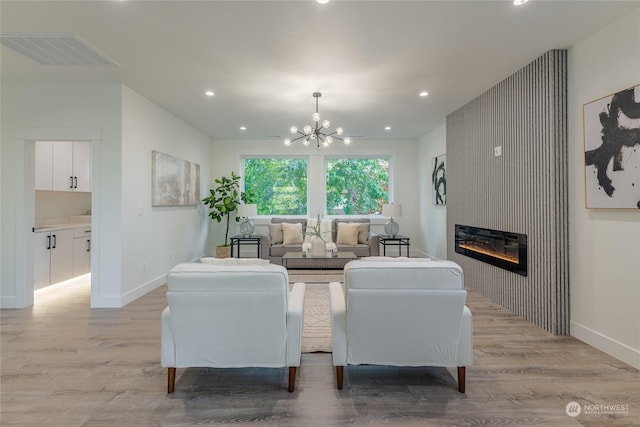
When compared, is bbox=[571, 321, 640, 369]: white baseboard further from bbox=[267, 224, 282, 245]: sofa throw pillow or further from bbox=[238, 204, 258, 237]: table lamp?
bbox=[238, 204, 258, 237]: table lamp

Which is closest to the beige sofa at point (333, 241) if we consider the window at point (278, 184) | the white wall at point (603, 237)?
the window at point (278, 184)

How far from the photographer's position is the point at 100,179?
3.93 metres

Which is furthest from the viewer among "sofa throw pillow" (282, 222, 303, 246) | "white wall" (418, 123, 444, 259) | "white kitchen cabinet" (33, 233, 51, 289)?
"sofa throw pillow" (282, 222, 303, 246)

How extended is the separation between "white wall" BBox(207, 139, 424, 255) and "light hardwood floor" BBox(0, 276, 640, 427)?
4.45m

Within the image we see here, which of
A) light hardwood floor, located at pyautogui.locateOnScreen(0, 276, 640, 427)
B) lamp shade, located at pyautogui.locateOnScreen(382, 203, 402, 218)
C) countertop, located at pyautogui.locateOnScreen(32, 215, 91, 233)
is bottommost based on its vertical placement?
light hardwood floor, located at pyautogui.locateOnScreen(0, 276, 640, 427)

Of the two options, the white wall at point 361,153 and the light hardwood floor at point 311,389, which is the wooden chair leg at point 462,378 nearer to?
the light hardwood floor at point 311,389

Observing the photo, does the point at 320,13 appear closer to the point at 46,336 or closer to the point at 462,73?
the point at 462,73

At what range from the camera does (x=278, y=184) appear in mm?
7582

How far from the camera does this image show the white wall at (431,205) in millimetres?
6066

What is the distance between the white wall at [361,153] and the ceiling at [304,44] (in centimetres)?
259

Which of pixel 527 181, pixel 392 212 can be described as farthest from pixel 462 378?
pixel 392 212

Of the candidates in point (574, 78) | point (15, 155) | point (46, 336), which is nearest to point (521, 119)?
point (574, 78)

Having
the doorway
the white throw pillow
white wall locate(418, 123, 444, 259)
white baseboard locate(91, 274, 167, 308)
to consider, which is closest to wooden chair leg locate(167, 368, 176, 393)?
the white throw pillow

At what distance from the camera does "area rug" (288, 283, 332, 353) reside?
2.84 m
